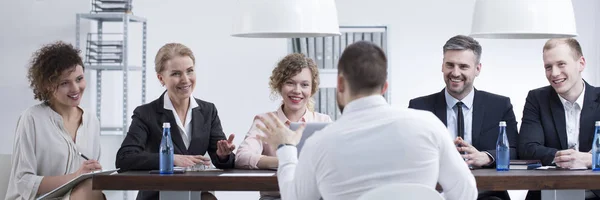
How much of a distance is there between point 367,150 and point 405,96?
4.04 meters

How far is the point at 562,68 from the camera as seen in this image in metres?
3.84

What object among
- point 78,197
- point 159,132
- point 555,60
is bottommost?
point 78,197

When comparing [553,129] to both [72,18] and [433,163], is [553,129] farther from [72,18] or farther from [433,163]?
[72,18]

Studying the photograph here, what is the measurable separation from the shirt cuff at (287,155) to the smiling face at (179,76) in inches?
51.7

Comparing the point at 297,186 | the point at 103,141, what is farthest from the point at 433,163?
the point at 103,141

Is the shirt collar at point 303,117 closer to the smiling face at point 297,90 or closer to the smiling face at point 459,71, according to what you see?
the smiling face at point 297,90

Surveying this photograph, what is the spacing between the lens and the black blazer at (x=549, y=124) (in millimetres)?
3824

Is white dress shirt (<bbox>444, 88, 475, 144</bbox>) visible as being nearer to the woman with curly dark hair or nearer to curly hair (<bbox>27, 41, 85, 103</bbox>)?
the woman with curly dark hair

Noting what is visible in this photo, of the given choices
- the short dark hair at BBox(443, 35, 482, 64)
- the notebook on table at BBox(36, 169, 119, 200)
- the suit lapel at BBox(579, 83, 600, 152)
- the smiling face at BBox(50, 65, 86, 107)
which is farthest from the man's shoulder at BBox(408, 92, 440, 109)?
the smiling face at BBox(50, 65, 86, 107)

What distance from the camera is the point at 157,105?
3900 millimetres

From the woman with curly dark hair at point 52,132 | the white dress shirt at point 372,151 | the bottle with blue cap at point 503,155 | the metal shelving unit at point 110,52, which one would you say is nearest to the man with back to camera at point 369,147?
the white dress shirt at point 372,151

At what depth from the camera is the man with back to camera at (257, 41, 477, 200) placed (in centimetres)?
A: 231

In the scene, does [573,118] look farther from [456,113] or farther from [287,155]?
[287,155]

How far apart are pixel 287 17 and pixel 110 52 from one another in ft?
9.32
